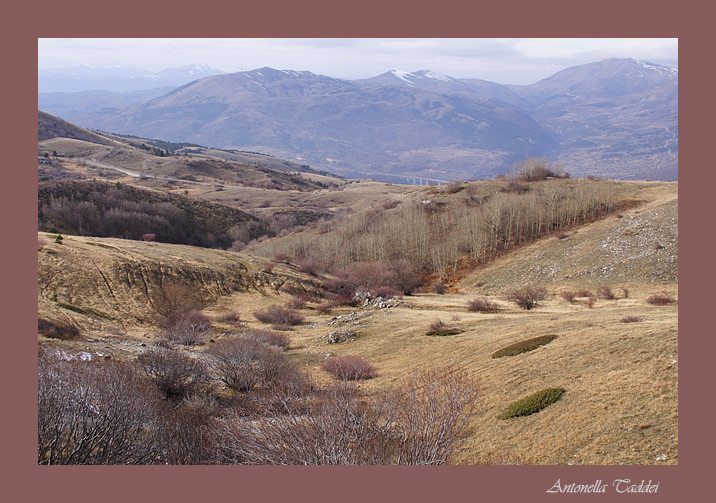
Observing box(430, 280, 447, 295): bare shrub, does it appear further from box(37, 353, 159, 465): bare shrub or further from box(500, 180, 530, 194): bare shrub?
box(37, 353, 159, 465): bare shrub

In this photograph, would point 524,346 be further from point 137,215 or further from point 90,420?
point 137,215

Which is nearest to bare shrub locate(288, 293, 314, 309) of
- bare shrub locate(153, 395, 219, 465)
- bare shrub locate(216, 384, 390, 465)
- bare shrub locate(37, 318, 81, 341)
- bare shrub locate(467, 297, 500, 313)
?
bare shrub locate(467, 297, 500, 313)

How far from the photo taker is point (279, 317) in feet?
109

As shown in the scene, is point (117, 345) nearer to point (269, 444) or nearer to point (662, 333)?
point (269, 444)

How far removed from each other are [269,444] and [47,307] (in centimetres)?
2174

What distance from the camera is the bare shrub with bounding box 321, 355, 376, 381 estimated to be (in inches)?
731

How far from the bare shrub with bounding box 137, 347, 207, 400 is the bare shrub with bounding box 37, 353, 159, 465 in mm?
4974

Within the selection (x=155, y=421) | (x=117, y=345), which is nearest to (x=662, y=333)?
(x=155, y=421)

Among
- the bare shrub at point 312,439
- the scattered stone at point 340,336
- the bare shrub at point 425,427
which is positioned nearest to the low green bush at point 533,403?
the bare shrub at point 425,427

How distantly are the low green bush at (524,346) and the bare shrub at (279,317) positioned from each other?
722 inches

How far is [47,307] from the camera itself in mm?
24500

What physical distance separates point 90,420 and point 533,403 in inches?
451

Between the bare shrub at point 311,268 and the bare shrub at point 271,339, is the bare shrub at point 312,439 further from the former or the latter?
the bare shrub at point 311,268

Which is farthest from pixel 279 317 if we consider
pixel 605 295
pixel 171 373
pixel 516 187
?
pixel 516 187
